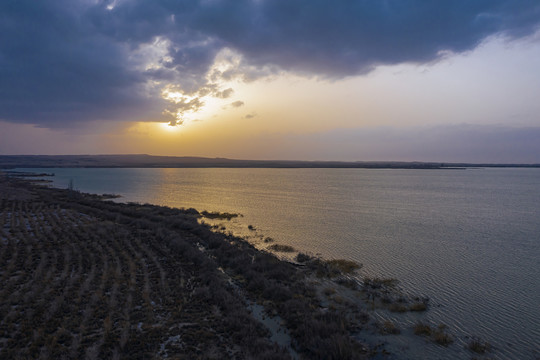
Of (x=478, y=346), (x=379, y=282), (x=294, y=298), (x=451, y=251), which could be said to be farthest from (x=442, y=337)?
(x=451, y=251)

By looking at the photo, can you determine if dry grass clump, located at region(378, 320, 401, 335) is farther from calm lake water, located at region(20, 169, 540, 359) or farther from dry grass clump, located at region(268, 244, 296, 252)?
dry grass clump, located at region(268, 244, 296, 252)

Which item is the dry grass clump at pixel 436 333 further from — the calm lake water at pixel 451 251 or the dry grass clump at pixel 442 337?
the calm lake water at pixel 451 251

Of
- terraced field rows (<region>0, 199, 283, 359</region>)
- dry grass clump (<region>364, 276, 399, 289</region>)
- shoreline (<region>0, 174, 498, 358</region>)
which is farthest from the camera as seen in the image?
dry grass clump (<region>364, 276, 399, 289</region>)

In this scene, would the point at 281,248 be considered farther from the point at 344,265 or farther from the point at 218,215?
the point at 218,215

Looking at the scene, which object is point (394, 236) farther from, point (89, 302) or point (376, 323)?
point (89, 302)

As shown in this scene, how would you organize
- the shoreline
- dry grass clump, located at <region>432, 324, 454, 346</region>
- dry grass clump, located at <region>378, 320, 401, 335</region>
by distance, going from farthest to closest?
dry grass clump, located at <region>378, 320, 401, 335</region> < dry grass clump, located at <region>432, 324, 454, 346</region> < the shoreline

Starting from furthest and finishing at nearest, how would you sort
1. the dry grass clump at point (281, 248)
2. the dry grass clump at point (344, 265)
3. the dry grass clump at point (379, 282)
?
1. the dry grass clump at point (281, 248)
2. the dry grass clump at point (344, 265)
3. the dry grass clump at point (379, 282)

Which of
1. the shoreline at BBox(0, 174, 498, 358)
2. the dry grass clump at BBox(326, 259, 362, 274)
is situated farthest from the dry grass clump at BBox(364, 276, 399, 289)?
the dry grass clump at BBox(326, 259, 362, 274)

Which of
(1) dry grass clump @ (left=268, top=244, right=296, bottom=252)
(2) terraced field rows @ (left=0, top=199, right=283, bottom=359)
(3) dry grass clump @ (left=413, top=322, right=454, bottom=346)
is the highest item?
(2) terraced field rows @ (left=0, top=199, right=283, bottom=359)

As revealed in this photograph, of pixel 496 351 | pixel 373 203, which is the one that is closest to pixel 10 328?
pixel 496 351

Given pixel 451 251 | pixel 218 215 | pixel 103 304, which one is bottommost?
pixel 218 215

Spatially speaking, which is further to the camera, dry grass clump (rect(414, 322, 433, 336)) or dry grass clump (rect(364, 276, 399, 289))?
dry grass clump (rect(364, 276, 399, 289))

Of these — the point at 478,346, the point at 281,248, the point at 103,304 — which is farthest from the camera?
the point at 281,248

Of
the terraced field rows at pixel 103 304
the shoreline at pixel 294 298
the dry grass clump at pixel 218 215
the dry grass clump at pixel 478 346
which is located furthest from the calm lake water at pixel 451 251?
the terraced field rows at pixel 103 304
